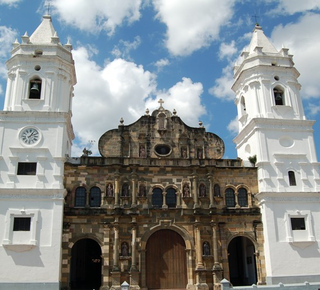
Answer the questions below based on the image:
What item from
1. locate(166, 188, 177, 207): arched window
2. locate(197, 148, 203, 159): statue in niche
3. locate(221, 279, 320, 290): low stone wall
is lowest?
locate(221, 279, 320, 290): low stone wall

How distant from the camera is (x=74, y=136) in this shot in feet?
117

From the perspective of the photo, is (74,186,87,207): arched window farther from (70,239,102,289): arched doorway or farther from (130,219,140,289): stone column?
(70,239,102,289): arched doorway

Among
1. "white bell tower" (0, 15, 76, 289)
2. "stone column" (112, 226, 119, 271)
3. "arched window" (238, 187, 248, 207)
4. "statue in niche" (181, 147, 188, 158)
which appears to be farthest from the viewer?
"statue in niche" (181, 147, 188, 158)

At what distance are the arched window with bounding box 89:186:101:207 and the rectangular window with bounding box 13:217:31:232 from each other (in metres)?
4.78

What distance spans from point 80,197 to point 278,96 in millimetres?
18756

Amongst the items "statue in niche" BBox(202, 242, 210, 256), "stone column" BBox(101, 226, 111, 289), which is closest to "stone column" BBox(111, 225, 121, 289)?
"stone column" BBox(101, 226, 111, 289)

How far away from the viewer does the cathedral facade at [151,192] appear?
27.6 meters

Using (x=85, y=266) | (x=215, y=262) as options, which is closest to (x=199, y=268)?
(x=215, y=262)

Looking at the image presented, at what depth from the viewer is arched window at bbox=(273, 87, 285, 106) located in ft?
109

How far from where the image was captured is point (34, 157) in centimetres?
2872

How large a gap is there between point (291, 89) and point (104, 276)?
21.7m

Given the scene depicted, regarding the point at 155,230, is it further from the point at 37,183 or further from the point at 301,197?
the point at 301,197

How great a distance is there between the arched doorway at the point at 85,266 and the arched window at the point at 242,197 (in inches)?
524

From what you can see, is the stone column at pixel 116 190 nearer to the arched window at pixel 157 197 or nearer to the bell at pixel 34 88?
the arched window at pixel 157 197
